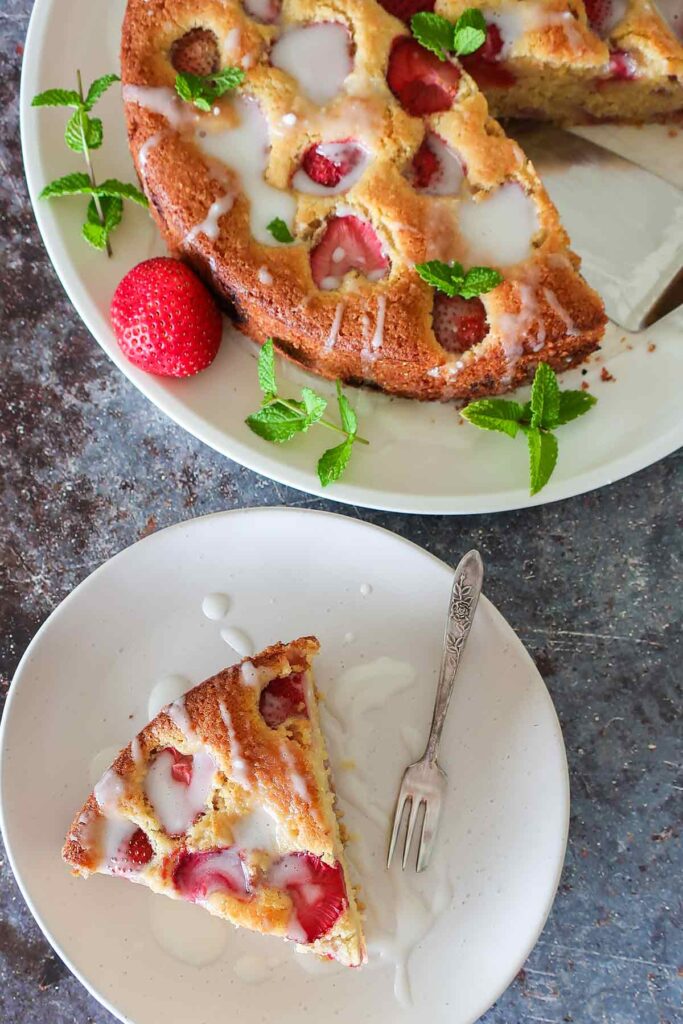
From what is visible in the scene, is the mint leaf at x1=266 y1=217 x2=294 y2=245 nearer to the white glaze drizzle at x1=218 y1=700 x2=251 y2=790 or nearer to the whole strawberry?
the whole strawberry

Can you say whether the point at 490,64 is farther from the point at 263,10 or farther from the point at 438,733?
the point at 438,733

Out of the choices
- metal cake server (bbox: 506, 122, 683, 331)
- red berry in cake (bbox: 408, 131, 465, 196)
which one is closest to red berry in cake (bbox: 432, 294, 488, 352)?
red berry in cake (bbox: 408, 131, 465, 196)

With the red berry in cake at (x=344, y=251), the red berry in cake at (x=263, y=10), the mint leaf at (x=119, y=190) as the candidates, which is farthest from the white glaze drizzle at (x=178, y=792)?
the red berry in cake at (x=263, y=10)

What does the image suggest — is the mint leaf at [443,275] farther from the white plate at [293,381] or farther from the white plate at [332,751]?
the white plate at [332,751]

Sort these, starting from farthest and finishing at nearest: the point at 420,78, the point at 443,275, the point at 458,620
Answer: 1. the point at 458,620
2. the point at 420,78
3. the point at 443,275

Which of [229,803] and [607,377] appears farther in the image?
[607,377]

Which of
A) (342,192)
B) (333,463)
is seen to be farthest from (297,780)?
(342,192)

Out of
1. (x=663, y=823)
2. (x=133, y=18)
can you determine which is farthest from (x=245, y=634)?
(x=133, y=18)

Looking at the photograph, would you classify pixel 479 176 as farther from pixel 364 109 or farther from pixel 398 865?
pixel 398 865
